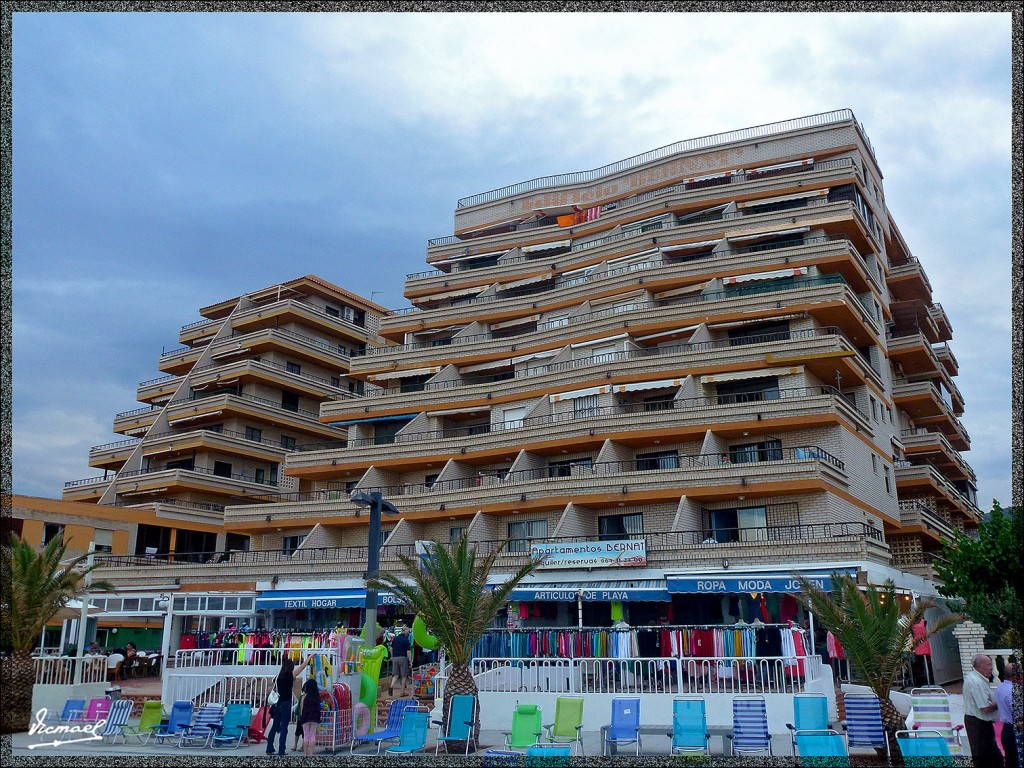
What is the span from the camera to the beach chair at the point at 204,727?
17.7 m

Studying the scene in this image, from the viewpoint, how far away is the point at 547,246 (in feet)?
161

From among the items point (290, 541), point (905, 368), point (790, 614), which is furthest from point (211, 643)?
point (905, 368)

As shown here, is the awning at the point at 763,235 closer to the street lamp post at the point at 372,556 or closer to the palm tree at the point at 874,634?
the street lamp post at the point at 372,556

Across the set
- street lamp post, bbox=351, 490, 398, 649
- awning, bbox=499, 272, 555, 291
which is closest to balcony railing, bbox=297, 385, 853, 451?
awning, bbox=499, 272, 555, 291

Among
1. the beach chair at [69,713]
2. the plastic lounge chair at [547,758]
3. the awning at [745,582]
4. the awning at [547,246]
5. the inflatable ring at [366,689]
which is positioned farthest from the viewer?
the awning at [547,246]

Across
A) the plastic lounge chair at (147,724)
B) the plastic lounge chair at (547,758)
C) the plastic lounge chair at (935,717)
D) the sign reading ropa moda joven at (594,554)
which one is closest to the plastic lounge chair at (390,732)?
the plastic lounge chair at (547,758)

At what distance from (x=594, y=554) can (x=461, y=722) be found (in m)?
16.0

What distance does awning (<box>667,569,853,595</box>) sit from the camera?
89.2ft

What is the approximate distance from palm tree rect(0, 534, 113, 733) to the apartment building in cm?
1486

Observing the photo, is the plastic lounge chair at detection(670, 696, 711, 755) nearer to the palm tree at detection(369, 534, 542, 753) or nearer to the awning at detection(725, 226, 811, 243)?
the palm tree at detection(369, 534, 542, 753)

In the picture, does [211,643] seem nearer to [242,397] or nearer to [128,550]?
[128,550]

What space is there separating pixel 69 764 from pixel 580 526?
27900 mm

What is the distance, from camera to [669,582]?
29141 millimetres

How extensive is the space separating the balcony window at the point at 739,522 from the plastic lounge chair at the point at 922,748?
64.2 feet
